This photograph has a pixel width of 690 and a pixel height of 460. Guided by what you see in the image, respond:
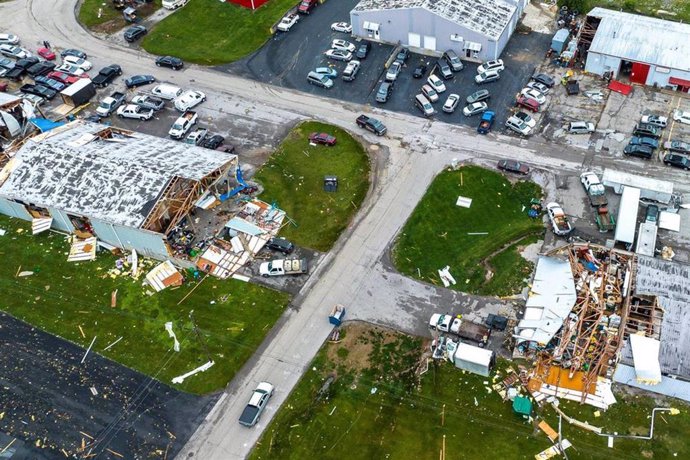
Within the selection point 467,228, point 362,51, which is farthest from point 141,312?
point 362,51

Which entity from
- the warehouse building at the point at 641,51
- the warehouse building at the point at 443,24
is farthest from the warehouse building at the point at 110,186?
the warehouse building at the point at 641,51

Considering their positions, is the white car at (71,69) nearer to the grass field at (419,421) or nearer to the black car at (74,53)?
the black car at (74,53)

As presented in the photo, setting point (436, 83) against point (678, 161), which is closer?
point (678, 161)

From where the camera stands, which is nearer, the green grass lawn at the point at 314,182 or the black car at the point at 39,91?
the green grass lawn at the point at 314,182

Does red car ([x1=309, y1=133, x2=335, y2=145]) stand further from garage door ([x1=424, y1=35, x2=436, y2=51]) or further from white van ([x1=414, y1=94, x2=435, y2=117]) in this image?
garage door ([x1=424, y1=35, x2=436, y2=51])

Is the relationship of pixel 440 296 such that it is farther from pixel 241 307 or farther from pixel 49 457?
pixel 49 457

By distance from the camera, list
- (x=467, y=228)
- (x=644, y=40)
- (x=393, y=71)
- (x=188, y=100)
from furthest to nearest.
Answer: (x=393, y=71), (x=188, y=100), (x=644, y=40), (x=467, y=228)

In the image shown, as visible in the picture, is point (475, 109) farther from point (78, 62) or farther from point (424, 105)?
point (78, 62)
